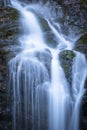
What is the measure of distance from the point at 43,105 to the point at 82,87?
138 cm

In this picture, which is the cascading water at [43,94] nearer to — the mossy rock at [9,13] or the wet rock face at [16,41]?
the wet rock face at [16,41]

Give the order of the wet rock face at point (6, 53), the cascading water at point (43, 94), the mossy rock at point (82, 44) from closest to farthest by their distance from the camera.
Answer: the cascading water at point (43, 94) → the wet rock face at point (6, 53) → the mossy rock at point (82, 44)

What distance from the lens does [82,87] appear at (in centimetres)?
1166

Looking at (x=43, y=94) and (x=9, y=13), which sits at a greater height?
(x=9, y=13)

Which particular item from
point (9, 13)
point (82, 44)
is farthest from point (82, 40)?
point (9, 13)

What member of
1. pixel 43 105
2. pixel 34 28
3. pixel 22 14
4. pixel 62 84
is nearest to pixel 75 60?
pixel 62 84

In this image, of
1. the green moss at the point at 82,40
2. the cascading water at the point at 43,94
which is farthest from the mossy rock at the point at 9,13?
the cascading water at the point at 43,94

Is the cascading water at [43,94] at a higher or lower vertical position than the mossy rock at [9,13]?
lower

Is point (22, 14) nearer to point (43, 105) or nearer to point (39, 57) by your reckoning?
point (39, 57)

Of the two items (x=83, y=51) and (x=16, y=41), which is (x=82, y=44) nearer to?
(x=83, y=51)

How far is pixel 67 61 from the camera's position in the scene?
39.6 ft

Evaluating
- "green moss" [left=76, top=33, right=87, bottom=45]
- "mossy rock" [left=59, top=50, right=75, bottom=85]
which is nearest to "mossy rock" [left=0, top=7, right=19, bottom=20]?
"green moss" [left=76, top=33, right=87, bottom=45]

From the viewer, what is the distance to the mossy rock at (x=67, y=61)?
11805mm

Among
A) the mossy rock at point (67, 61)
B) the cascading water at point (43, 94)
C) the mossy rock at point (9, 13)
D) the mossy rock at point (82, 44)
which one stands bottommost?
the cascading water at point (43, 94)
